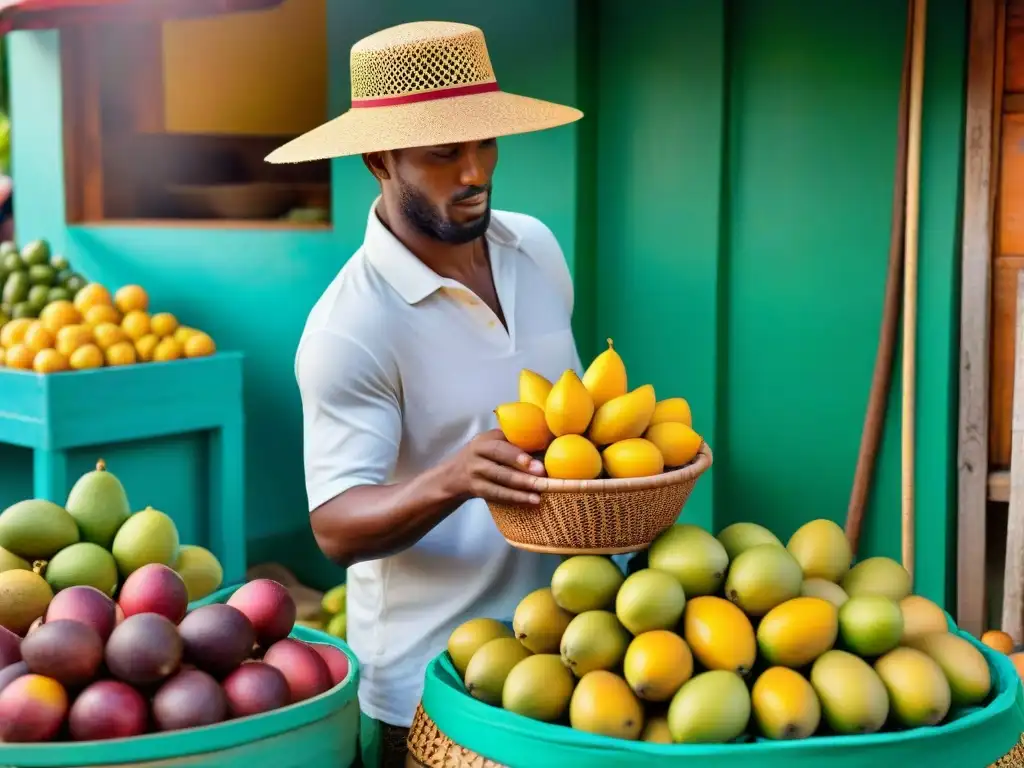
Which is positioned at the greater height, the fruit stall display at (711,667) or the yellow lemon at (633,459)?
the yellow lemon at (633,459)

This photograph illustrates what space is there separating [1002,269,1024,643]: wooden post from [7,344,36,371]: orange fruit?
2776 mm

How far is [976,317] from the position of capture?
331 cm

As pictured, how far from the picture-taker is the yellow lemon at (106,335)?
4.03 meters

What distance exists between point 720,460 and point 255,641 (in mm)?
2217

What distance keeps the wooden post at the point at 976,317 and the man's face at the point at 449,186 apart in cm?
160

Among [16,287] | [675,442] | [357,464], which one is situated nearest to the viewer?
[675,442]

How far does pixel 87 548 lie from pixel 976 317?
Answer: 2308 millimetres

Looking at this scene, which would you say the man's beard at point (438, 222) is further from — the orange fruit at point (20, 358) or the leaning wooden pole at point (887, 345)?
the orange fruit at point (20, 358)

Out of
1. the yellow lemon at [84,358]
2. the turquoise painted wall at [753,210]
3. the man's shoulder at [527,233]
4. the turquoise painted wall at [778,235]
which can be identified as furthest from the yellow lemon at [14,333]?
the man's shoulder at [527,233]

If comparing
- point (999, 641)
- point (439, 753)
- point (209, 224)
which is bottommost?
A: point (999, 641)

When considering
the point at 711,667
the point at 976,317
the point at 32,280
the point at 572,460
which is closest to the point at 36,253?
the point at 32,280

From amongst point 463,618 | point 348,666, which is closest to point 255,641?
point 348,666

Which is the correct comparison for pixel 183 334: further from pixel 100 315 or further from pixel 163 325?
pixel 100 315

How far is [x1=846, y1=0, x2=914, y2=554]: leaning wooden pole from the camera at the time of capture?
3.32 m
